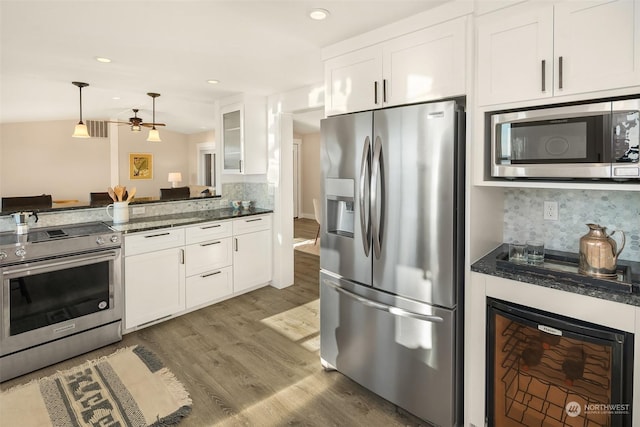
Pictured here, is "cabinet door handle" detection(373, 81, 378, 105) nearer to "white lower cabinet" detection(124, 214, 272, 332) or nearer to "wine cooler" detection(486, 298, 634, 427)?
"wine cooler" detection(486, 298, 634, 427)

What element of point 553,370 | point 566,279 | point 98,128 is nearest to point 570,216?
point 566,279

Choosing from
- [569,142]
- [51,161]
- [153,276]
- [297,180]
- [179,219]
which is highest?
[51,161]

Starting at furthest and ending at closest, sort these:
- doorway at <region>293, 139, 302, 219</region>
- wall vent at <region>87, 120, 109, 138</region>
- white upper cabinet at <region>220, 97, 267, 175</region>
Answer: doorway at <region>293, 139, 302, 219</region> → wall vent at <region>87, 120, 109, 138</region> → white upper cabinet at <region>220, 97, 267, 175</region>

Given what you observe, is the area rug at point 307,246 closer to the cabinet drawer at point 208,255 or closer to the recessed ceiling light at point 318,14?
the cabinet drawer at point 208,255

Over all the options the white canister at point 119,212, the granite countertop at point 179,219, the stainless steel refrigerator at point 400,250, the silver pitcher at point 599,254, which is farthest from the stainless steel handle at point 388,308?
the white canister at point 119,212

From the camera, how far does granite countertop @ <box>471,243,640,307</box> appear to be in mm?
1412

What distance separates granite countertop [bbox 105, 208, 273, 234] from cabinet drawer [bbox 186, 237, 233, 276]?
0.25m

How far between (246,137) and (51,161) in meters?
A: 5.80

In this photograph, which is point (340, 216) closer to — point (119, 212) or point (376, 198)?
point (376, 198)

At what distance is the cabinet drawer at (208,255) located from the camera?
3.44 meters

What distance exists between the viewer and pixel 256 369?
8.26ft

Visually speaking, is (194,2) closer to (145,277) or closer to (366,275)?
(366,275)

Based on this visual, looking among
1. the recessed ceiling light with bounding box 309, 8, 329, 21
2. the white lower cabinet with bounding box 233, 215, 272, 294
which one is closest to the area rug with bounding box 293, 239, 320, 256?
the white lower cabinet with bounding box 233, 215, 272, 294

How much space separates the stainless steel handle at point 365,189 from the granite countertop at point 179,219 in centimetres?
200
